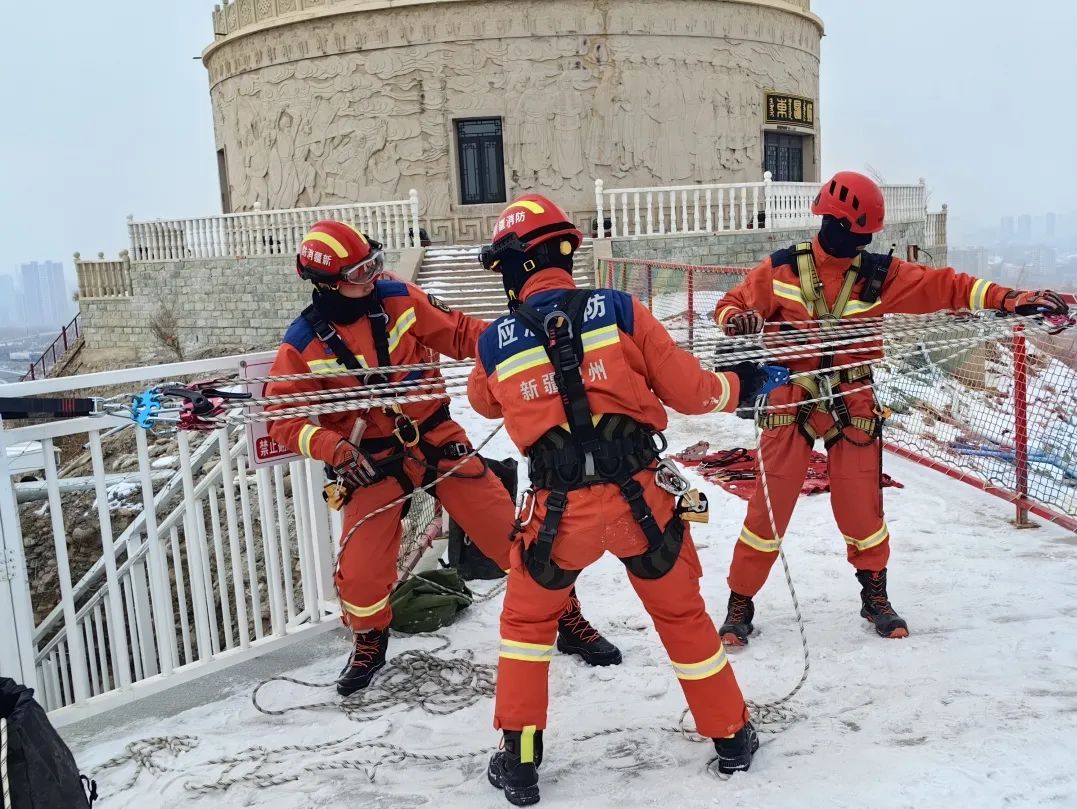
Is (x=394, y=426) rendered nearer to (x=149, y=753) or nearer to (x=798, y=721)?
(x=149, y=753)

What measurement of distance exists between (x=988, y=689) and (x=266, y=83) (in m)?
20.8

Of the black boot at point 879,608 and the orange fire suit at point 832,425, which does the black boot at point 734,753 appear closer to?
the orange fire suit at point 832,425

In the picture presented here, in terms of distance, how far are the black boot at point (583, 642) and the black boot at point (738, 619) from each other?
53cm

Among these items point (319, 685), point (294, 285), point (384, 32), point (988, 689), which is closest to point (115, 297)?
point (294, 285)

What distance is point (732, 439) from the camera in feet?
26.5

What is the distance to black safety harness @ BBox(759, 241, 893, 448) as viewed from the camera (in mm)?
3871

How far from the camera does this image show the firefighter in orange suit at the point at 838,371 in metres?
3.79

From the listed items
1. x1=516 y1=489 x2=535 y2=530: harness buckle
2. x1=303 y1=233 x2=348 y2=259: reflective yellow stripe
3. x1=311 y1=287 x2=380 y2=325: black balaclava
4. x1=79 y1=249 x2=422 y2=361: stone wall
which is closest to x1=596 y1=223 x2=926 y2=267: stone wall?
x1=79 y1=249 x2=422 y2=361: stone wall

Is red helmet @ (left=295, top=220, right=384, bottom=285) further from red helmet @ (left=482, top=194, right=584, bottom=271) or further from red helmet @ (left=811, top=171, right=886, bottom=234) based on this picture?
red helmet @ (left=811, top=171, right=886, bottom=234)

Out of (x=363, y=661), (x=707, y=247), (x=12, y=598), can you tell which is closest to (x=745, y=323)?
(x=363, y=661)

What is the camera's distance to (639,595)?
9.70 feet

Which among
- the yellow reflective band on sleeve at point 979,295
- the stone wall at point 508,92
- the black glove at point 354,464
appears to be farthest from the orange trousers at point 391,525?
the stone wall at point 508,92

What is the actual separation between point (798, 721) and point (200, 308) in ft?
60.5

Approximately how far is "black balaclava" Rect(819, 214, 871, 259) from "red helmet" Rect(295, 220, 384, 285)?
1.97 metres
